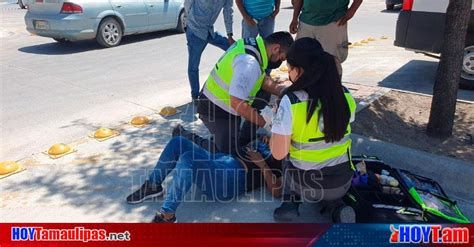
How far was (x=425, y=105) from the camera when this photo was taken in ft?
16.4

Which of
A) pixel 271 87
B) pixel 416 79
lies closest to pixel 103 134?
pixel 271 87

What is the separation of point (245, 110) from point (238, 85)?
22cm

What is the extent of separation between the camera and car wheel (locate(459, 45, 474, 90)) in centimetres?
596

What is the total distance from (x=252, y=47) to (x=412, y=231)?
5.84ft

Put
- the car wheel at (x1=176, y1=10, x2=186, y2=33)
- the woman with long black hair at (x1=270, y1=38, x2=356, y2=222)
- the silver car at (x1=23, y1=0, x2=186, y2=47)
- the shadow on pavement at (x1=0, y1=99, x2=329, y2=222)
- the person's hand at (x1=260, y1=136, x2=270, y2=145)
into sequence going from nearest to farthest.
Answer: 1. the woman with long black hair at (x1=270, y1=38, x2=356, y2=222)
2. the shadow on pavement at (x1=0, y1=99, x2=329, y2=222)
3. the person's hand at (x1=260, y1=136, x2=270, y2=145)
4. the silver car at (x1=23, y1=0, x2=186, y2=47)
5. the car wheel at (x1=176, y1=10, x2=186, y2=33)

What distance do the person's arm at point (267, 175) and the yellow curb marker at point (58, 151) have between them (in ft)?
6.58

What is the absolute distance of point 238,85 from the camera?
3.26 m

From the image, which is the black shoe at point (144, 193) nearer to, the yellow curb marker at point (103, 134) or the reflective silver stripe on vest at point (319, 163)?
the reflective silver stripe on vest at point (319, 163)

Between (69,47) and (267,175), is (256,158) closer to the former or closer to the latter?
(267,175)

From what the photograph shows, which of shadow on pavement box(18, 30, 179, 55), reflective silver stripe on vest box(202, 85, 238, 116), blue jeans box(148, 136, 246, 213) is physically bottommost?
shadow on pavement box(18, 30, 179, 55)

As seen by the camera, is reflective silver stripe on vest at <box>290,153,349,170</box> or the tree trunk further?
the tree trunk

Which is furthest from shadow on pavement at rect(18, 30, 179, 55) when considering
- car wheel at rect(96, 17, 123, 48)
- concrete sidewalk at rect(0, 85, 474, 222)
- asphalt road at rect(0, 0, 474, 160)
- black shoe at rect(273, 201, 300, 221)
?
black shoe at rect(273, 201, 300, 221)

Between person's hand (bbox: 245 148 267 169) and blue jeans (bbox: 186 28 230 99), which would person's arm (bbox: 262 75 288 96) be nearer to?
person's hand (bbox: 245 148 267 169)

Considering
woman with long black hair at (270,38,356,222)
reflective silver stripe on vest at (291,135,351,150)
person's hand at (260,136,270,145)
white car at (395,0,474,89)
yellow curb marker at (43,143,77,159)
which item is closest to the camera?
woman with long black hair at (270,38,356,222)
